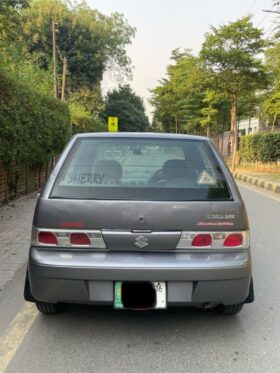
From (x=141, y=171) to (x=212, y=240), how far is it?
0.88m

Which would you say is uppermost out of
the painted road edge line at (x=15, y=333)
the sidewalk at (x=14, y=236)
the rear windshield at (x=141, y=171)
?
the rear windshield at (x=141, y=171)

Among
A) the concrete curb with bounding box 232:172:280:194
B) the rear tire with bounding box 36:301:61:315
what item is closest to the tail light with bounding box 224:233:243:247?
the rear tire with bounding box 36:301:61:315

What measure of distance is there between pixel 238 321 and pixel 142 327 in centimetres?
80

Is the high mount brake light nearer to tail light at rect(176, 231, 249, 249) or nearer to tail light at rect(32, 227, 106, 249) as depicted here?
tail light at rect(32, 227, 106, 249)

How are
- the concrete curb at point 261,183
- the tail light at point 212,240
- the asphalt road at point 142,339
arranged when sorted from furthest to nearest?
the concrete curb at point 261,183 < the tail light at point 212,240 < the asphalt road at point 142,339

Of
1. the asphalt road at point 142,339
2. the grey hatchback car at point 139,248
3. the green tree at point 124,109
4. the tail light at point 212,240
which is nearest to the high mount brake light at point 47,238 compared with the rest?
the grey hatchback car at point 139,248

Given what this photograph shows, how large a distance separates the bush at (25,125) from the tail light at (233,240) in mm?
5772

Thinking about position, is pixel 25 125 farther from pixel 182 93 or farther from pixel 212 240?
pixel 182 93

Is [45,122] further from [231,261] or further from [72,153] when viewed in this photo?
[231,261]

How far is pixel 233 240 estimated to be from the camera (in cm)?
349

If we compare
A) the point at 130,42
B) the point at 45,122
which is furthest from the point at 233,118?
the point at 130,42

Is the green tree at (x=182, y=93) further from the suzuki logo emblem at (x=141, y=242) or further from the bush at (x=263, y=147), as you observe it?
the suzuki logo emblem at (x=141, y=242)

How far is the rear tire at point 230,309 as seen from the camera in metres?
3.86

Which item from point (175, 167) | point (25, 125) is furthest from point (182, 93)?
point (175, 167)
